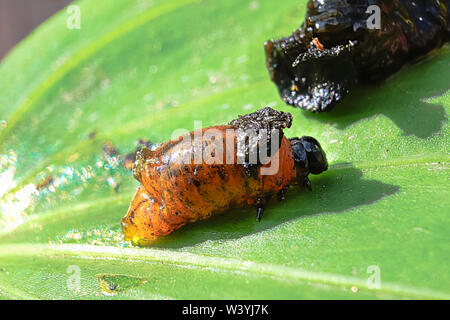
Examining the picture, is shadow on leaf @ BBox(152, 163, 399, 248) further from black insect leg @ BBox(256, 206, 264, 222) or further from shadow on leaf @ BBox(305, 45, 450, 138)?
shadow on leaf @ BBox(305, 45, 450, 138)

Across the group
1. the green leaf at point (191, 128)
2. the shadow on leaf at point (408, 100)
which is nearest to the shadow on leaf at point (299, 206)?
the green leaf at point (191, 128)

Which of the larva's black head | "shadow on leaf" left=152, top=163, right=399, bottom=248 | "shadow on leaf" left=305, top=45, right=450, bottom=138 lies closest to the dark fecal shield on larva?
"shadow on leaf" left=305, top=45, right=450, bottom=138

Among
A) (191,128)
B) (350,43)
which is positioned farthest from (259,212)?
(350,43)

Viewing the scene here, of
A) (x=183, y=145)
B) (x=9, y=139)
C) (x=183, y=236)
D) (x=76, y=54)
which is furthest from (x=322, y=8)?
(x=9, y=139)

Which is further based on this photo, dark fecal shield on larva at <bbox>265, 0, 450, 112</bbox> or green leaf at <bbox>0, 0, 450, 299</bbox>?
dark fecal shield on larva at <bbox>265, 0, 450, 112</bbox>

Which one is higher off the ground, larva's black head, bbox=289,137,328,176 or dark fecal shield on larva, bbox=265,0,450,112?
dark fecal shield on larva, bbox=265,0,450,112

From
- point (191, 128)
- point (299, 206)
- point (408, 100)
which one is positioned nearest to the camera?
point (299, 206)

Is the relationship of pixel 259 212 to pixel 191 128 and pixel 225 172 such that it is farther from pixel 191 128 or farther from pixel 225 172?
pixel 191 128
